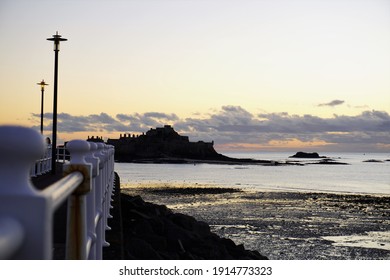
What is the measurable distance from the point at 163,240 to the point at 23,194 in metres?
11.3

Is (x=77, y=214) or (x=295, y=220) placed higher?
(x=77, y=214)

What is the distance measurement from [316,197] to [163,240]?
134 ft

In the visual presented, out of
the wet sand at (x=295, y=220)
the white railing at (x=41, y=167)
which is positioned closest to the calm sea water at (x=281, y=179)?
the wet sand at (x=295, y=220)

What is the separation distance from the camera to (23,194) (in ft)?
4.39

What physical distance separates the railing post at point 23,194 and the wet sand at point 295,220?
22365mm

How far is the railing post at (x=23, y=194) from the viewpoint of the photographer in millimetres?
1309

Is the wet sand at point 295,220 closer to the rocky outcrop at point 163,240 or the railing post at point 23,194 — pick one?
the rocky outcrop at point 163,240

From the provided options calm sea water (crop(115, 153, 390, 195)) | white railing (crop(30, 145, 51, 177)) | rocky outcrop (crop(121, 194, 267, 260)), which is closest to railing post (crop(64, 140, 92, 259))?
rocky outcrop (crop(121, 194, 267, 260))

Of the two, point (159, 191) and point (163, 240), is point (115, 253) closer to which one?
point (163, 240)

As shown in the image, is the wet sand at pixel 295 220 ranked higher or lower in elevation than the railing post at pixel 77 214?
lower

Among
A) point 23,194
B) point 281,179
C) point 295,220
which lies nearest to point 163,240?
point 23,194

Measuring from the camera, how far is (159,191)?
184 ft

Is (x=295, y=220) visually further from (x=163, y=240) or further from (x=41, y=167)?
(x=163, y=240)
